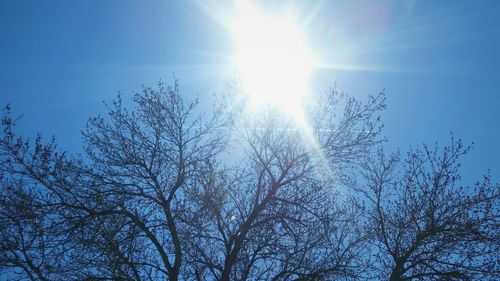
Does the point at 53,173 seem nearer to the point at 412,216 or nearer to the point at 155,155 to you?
the point at 155,155

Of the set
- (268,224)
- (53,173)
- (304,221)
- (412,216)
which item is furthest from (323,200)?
(53,173)

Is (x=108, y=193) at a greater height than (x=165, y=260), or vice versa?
(x=108, y=193)

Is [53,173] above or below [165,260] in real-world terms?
above

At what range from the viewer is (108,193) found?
12617 millimetres

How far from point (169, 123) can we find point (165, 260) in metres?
4.15

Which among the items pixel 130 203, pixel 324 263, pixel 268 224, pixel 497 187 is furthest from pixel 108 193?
pixel 497 187

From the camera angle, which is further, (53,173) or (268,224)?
(268,224)

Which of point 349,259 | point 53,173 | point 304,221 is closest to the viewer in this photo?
point 53,173

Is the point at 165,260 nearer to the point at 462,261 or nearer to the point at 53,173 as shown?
the point at 53,173

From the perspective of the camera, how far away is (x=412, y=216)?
14305 millimetres

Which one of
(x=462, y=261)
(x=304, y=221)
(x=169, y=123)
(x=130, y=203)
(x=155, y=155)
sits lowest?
(x=462, y=261)

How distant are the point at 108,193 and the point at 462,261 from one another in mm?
9787

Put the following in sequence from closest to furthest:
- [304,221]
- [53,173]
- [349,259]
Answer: [53,173] < [304,221] < [349,259]

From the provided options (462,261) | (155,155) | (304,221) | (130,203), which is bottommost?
(462,261)
